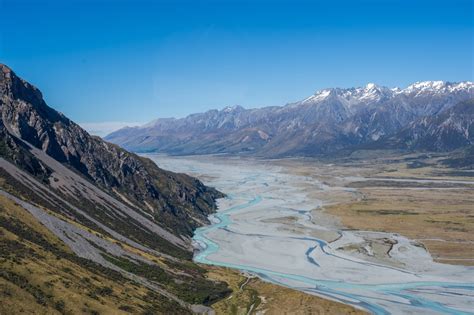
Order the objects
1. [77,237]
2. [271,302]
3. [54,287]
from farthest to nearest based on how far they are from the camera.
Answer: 1. [77,237]
2. [271,302]
3. [54,287]

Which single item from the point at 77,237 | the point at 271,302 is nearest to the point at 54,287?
the point at 77,237

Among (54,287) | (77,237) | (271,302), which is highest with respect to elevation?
(77,237)

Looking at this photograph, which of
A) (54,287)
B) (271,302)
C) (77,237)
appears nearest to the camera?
(54,287)

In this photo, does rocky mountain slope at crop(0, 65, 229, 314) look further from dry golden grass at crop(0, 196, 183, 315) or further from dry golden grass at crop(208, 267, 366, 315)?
dry golden grass at crop(208, 267, 366, 315)

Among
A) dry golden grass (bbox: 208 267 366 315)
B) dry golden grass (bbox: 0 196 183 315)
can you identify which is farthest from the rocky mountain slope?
dry golden grass (bbox: 208 267 366 315)

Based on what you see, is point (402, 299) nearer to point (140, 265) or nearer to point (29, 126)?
point (140, 265)

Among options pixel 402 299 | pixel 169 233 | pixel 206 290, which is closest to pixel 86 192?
pixel 169 233

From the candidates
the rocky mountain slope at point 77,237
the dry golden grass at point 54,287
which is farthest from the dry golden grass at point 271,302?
the dry golden grass at point 54,287

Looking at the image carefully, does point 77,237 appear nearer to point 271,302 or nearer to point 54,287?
point 54,287
